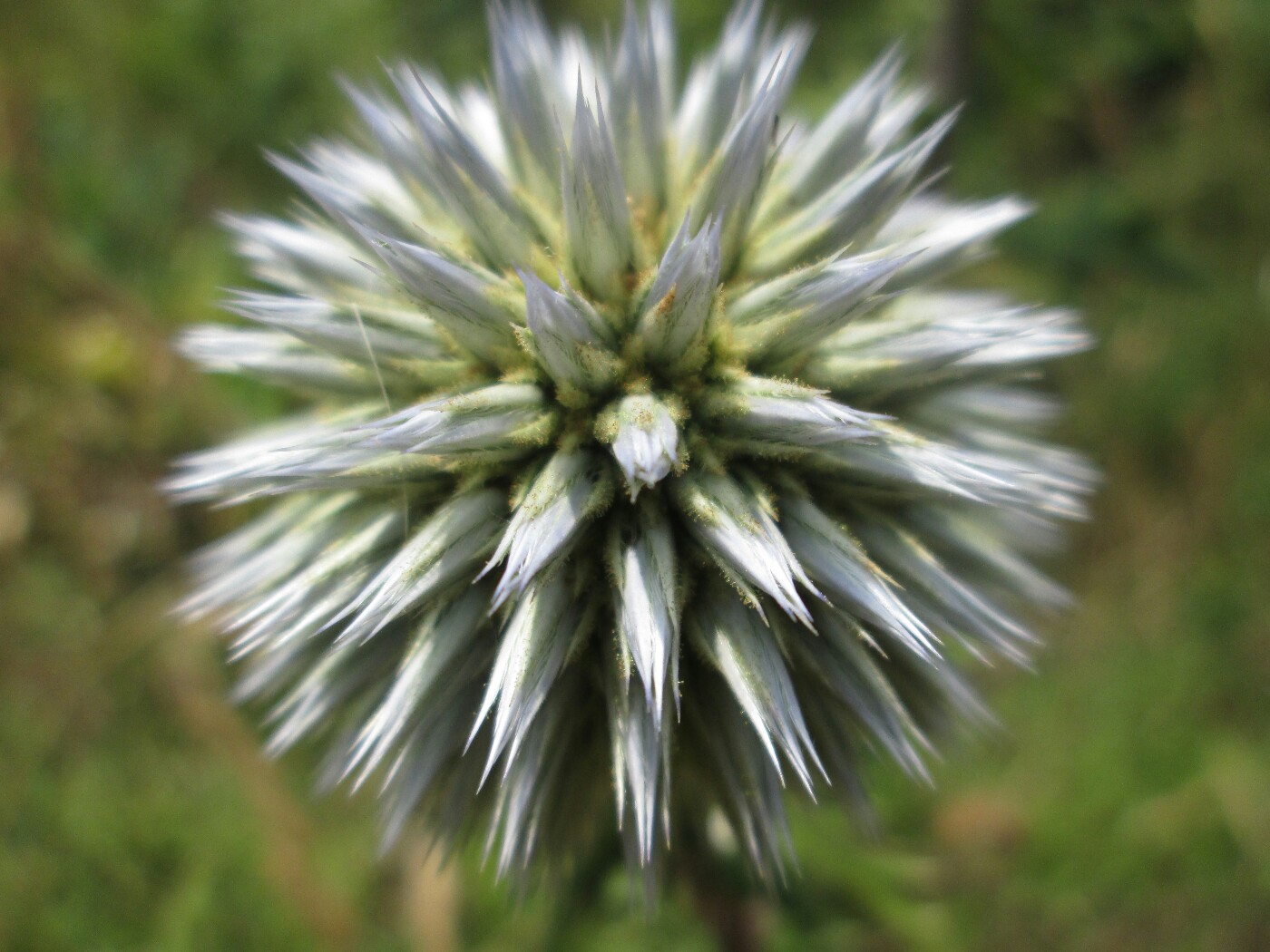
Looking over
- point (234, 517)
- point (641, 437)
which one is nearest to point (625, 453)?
point (641, 437)

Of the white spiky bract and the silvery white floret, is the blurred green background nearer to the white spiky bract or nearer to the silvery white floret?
the white spiky bract

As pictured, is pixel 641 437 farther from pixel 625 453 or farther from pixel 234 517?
pixel 234 517

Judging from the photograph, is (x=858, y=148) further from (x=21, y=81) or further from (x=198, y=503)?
(x=21, y=81)

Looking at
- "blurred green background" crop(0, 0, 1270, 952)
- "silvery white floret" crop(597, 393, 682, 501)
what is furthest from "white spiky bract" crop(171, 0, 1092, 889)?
"blurred green background" crop(0, 0, 1270, 952)

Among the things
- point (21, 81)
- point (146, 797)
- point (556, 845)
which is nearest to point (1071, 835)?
point (556, 845)

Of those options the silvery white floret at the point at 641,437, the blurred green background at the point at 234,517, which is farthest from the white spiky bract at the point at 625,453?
the blurred green background at the point at 234,517

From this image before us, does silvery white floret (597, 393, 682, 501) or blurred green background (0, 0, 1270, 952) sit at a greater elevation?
blurred green background (0, 0, 1270, 952)
